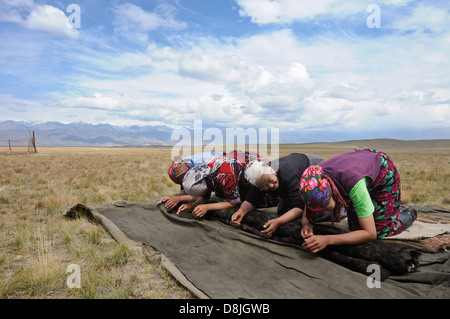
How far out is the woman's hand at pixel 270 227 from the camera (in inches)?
160

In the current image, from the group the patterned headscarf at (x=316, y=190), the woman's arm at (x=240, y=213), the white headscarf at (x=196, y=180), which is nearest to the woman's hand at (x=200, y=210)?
the white headscarf at (x=196, y=180)

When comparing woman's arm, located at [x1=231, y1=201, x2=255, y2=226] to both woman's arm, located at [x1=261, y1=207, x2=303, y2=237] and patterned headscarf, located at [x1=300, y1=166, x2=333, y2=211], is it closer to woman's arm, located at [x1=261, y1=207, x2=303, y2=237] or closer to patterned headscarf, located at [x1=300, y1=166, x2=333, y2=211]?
woman's arm, located at [x1=261, y1=207, x2=303, y2=237]

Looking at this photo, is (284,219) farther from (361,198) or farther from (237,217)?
(361,198)

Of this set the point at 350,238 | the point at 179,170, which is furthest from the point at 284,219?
the point at 179,170

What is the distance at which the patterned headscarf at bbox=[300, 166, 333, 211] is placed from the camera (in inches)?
118

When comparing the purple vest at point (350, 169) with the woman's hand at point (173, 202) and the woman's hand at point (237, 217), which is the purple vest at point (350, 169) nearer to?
the woman's hand at point (237, 217)

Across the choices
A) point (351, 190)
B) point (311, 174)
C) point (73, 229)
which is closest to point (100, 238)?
point (73, 229)

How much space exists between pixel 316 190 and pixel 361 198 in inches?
19.3

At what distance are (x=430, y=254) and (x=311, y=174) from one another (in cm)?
199

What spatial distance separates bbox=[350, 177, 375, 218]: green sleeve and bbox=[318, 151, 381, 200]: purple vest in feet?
0.16

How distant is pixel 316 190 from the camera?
299 centimetres
